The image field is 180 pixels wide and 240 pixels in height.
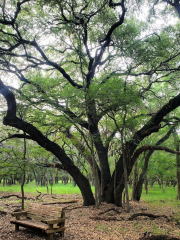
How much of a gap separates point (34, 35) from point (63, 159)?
5.89 meters

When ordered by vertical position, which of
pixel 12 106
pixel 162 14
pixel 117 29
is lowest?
pixel 12 106

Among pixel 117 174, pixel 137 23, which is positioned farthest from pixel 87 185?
pixel 137 23

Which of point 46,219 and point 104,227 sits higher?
point 46,219

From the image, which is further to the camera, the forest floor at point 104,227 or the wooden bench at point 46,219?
Answer: the forest floor at point 104,227

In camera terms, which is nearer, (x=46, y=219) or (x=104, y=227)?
(x=46, y=219)

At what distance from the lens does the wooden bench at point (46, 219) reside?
188 inches

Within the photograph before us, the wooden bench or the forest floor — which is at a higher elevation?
the wooden bench

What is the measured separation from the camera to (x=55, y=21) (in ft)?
27.6

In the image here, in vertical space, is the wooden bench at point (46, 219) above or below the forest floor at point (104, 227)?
above

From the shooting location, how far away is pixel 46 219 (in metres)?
5.11

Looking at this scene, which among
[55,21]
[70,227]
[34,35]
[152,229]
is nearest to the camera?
[152,229]

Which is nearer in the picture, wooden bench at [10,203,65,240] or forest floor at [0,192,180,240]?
wooden bench at [10,203,65,240]

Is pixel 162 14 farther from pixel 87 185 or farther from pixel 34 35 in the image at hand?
pixel 87 185

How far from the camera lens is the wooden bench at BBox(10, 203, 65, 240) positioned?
15.6ft
